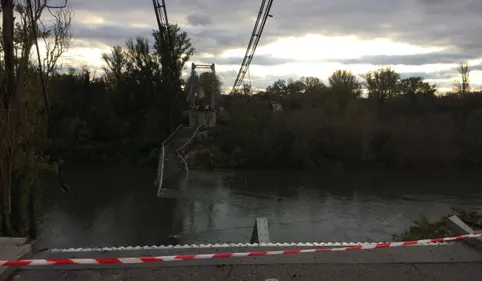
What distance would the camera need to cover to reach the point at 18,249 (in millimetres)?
4160

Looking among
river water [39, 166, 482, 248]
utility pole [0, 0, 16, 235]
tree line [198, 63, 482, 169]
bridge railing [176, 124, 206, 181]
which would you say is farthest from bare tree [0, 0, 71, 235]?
tree line [198, 63, 482, 169]

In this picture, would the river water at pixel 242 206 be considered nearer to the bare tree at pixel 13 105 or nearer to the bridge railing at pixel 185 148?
the bridge railing at pixel 185 148

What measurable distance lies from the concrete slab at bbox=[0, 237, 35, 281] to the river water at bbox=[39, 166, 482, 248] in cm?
1187

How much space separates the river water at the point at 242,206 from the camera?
17.6 m

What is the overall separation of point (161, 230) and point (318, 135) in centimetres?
2725

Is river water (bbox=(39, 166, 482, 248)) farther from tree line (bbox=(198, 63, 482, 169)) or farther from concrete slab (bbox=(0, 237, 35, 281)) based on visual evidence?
concrete slab (bbox=(0, 237, 35, 281))

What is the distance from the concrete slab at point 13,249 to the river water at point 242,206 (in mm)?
11871

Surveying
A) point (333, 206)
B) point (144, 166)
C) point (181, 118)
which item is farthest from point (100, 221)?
point (181, 118)

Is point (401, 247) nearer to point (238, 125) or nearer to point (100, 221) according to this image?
point (100, 221)

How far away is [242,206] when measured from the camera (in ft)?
76.5

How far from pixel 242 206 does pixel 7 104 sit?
19.0 metres

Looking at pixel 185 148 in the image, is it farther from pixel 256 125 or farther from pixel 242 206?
pixel 242 206

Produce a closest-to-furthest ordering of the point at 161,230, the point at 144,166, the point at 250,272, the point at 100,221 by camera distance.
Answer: the point at 250,272, the point at 161,230, the point at 100,221, the point at 144,166

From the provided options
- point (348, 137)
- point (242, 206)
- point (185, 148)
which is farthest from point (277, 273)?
point (348, 137)
